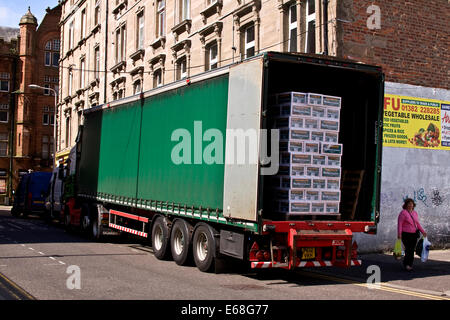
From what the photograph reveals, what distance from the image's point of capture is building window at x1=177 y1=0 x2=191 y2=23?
24.6m

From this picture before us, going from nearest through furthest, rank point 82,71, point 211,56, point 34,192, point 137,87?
point 211,56
point 137,87
point 34,192
point 82,71

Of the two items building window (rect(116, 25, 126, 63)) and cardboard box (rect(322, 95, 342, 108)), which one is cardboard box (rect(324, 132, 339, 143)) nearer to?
cardboard box (rect(322, 95, 342, 108))

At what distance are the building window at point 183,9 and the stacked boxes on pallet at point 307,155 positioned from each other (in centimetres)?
1499

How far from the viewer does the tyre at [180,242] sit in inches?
473

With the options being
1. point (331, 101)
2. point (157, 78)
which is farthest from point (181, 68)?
point (331, 101)

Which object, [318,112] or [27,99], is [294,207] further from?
[27,99]

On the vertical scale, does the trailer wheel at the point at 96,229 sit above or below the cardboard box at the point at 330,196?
below

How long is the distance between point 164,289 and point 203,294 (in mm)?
743

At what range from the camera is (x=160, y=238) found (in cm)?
1348

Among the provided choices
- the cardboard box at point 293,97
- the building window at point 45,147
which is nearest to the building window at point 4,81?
the building window at point 45,147

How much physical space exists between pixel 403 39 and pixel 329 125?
734 centimetres

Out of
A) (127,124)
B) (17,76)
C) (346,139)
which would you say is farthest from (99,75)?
(17,76)

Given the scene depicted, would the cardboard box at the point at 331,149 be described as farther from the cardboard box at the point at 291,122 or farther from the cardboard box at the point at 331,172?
the cardboard box at the point at 291,122

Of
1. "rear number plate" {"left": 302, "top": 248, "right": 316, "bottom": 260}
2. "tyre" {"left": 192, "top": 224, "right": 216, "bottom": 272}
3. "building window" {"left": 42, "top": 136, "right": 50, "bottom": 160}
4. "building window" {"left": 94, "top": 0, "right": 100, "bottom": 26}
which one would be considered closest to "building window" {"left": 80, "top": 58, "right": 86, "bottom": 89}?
"building window" {"left": 94, "top": 0, "right": 100, "bottom": 26}
